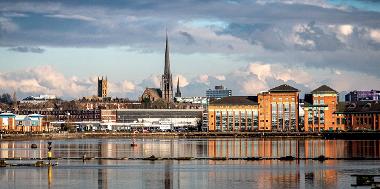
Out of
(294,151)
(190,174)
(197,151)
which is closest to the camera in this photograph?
(190,174)

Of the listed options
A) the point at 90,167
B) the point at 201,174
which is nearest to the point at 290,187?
the point at 201,174

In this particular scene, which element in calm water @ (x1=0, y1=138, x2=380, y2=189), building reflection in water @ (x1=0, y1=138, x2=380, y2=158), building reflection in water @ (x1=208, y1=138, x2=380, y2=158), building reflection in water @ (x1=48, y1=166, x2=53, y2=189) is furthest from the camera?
building reflection in water @ (x1=208, y1=138, x2=380, y2=158)

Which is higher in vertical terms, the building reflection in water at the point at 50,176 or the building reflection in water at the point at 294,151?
the building reflection in water at the point at 294,151

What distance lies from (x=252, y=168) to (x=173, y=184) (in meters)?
14.6

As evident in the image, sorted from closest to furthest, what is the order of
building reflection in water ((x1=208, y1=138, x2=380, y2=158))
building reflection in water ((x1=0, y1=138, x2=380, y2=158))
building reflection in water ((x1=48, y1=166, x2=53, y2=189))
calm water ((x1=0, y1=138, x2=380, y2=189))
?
calm water ((x1=0, y1=138, x2=380, y2=189)) < building reflection in water ((x1=48, y1=166, x2=53, y2=189)) < building reflection in water ((x1=0, y1=138, x2=380, y2=158)) < building reflection in water ((x1=208, y1=138, x2=380, y2=158))

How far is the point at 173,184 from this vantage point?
60.2 metres

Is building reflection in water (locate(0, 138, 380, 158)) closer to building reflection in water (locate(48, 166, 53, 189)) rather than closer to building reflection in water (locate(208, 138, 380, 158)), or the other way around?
building reflection in water (locate(208, 138, 380, 158))

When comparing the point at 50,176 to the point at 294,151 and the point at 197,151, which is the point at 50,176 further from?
the point at 294,151

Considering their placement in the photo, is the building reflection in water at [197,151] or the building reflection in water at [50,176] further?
the building reflection in water at [197,151]

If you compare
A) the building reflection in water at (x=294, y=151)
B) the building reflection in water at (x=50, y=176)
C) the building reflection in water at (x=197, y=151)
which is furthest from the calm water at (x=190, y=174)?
the building reflection in water at (x=294, y=151)

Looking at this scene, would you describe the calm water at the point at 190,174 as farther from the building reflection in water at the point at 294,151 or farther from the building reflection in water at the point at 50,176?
the building reflection in water at the point at 294,151

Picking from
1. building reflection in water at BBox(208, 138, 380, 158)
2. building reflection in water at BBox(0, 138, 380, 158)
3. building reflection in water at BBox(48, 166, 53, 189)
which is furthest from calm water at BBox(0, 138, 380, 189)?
building reflection in water at BBox(208, 138, 380, 158)

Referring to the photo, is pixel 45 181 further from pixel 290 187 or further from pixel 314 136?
pixel 314 136

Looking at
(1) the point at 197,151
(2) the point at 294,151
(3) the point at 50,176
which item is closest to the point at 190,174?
(3) the point at 50,176
